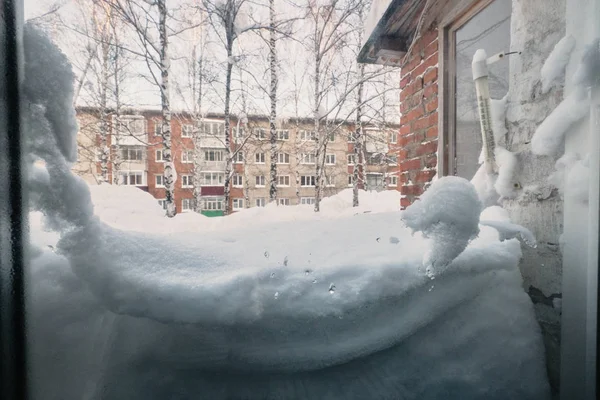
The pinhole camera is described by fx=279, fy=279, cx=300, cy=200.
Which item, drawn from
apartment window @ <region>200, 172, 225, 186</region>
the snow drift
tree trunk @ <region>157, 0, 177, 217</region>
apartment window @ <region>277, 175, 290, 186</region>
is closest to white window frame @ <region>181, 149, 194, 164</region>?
apartment window @ <region>200, 172, 225, 186</region>

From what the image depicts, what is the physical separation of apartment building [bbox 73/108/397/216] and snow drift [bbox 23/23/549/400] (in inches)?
121

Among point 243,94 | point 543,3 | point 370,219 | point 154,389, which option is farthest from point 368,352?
point 243,94

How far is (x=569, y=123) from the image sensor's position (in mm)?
930

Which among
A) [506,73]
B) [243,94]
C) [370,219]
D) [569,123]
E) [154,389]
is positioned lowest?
[154,389]

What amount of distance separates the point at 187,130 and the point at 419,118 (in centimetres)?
583

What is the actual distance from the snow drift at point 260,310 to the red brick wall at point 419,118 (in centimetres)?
132

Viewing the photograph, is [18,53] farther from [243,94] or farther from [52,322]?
[243,94]

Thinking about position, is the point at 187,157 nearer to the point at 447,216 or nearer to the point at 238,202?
the point at 238,202

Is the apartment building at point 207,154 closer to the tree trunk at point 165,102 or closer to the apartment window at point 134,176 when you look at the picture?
the apartment window at point 134,176

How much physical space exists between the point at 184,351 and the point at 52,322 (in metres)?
0.30

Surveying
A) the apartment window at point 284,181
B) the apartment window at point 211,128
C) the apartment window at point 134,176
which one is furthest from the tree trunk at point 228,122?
the apartment window at point 284,181

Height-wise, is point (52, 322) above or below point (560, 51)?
below

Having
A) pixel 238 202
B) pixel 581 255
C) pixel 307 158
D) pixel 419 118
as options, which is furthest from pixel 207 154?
pixel 581 255

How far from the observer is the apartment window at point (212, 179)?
823 cm
